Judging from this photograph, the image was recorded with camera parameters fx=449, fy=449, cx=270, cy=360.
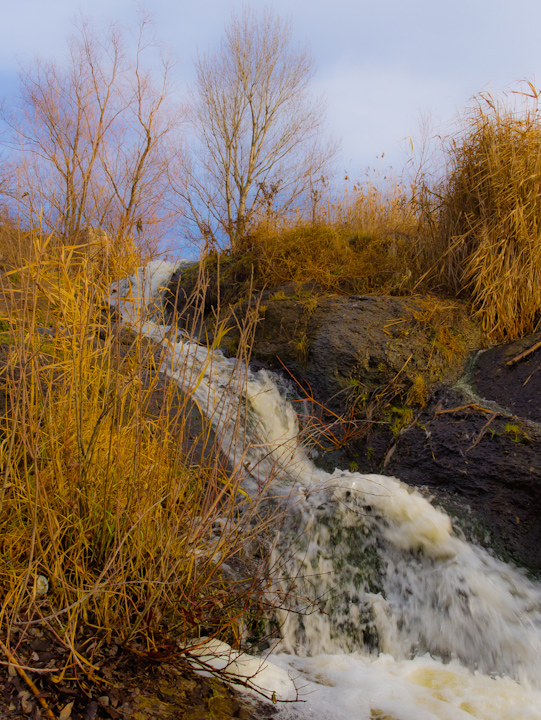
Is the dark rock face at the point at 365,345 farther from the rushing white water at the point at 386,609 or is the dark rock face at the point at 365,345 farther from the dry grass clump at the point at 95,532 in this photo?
the dry grass clump at the point at 95,532

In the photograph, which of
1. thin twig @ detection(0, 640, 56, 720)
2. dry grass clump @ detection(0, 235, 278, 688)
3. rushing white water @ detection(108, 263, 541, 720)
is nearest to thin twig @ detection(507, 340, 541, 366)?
rushing white water @ detection(108, 263, 541, 720)

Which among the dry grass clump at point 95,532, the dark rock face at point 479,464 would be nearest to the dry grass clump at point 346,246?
the dark rock face at point 479,464

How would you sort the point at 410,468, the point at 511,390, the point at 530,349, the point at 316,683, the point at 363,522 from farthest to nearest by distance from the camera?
1. the point at 530,349
2. the point at 511,390
3. the point at 410,468
4. the point at 363,522
5. the point at 316,683

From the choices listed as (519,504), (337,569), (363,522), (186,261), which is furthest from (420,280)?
(186,261)

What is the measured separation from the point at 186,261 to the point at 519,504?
30.0 ft

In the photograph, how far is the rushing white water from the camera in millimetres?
1738

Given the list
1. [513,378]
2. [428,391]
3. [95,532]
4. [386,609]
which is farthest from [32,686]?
[513,378]

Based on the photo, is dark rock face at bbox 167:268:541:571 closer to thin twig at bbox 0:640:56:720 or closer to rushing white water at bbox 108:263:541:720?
rushing white water at bbox 108:263:541:720

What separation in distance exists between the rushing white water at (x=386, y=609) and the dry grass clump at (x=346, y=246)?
120 inches

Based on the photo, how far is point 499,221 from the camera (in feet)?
14.1

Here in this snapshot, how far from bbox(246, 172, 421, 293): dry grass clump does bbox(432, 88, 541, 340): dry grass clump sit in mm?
711

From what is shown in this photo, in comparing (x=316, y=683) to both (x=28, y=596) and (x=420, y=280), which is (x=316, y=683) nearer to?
(x=28, y=596)

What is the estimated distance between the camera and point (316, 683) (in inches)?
71.1

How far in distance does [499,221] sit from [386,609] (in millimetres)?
3658
